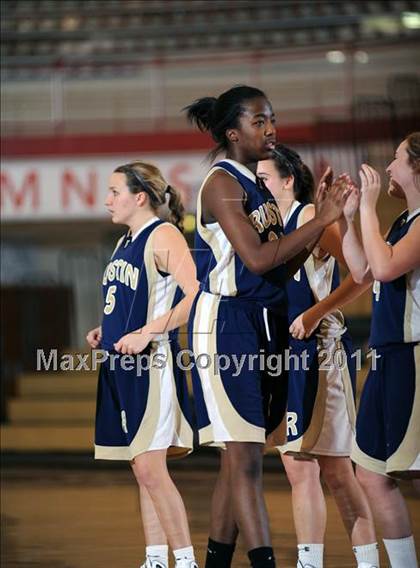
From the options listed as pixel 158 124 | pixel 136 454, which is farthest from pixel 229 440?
pixel 158 124

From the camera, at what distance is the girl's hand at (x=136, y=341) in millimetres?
3754

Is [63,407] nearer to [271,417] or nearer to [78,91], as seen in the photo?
[271,417]

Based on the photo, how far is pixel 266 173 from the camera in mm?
3699

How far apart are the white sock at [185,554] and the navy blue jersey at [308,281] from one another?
2.53 feet

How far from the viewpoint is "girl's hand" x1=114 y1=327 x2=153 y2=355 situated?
3754mm

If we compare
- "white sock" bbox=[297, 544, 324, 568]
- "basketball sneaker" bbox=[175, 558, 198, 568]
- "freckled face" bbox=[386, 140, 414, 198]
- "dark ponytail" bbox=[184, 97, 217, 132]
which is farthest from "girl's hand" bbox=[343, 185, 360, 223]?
"basketball sneaker" bbox=[175, 558, 198, 568]

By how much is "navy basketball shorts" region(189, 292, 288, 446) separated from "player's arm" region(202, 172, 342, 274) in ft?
0.53

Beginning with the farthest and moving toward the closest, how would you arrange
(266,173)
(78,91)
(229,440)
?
1. (78,91)
2. (266,173)
3. (229,440)

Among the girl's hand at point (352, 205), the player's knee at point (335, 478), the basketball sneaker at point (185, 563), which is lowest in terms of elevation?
the basketball sneaker at point (185, 563)

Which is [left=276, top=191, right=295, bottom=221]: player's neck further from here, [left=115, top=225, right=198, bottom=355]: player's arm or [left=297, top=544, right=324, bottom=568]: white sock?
[left=297, top=544, right=324, bottom=568]: white sock

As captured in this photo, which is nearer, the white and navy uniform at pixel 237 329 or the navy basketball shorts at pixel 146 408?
the white and navy uniform at pixel 237 329

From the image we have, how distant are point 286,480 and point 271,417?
666 mm

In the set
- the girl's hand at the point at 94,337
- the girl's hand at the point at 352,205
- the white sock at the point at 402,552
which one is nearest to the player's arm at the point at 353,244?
the girl's hand at the point at 352,205

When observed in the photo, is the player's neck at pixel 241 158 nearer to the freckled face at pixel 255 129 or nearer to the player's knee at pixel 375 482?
the freckled face at pixel 255 129
